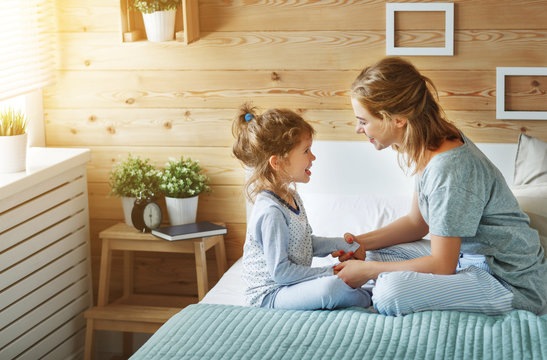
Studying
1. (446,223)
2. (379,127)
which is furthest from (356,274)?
(379,127)

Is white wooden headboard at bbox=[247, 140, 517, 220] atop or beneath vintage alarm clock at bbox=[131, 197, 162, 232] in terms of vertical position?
atop

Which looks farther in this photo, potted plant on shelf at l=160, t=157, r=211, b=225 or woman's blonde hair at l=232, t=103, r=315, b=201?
potted plant on shelf at l=160, t=157, r=211, b=225

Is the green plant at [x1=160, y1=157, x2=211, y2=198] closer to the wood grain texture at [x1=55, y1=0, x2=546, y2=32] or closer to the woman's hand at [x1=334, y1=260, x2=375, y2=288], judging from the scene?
the wood grain texture at [x1=55, y1=0, x2=546, y2=32]

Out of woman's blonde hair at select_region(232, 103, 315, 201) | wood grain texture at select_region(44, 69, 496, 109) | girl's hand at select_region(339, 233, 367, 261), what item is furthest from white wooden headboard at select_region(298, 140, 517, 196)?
woman's blonde hair at select_region(232, 103, 315, 201)

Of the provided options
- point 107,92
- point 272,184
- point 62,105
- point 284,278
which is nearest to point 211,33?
point 107,92

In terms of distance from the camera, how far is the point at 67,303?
105 inches

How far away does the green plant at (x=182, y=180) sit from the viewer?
2.67m

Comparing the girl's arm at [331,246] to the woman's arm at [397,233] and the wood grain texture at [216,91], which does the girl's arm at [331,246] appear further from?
the wood grain texture at [216,91]

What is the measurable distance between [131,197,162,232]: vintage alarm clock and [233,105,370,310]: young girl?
0.64 m

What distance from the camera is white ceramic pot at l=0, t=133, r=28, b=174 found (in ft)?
7.60

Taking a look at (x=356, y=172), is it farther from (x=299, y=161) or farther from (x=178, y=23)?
(x=178, y=23)

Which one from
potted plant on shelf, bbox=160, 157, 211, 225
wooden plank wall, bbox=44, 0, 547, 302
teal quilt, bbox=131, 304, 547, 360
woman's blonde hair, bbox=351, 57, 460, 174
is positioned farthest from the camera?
potted plant on shelf, bbox=160, 157, 211, 225

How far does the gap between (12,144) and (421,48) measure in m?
1.49

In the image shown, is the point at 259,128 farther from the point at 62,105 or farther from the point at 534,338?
the point at 62,105
